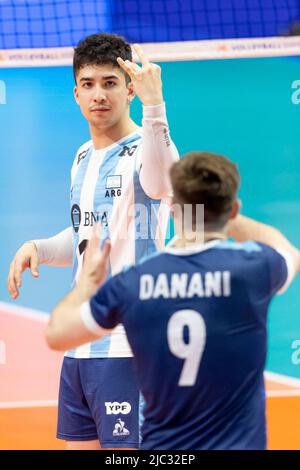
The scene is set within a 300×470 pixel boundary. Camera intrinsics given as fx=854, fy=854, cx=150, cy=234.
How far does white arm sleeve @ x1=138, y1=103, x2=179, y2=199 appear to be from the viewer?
323 centimetres

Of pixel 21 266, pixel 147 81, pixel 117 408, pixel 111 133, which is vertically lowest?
pixel 117 408

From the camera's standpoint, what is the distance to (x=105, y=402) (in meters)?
3.45

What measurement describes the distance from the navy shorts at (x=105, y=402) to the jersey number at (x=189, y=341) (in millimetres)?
1121

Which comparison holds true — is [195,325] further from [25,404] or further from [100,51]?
[25,404]

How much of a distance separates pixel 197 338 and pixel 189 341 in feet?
0.08

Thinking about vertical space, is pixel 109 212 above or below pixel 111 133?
below

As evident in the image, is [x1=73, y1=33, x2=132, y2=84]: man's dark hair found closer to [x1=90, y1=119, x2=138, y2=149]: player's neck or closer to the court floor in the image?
[x1=90, y1=119, x2=138, y2=149]: player's neck

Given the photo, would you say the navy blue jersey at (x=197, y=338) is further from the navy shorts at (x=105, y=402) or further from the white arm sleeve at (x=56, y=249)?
the white arm sleeve at (x=56, y=249)

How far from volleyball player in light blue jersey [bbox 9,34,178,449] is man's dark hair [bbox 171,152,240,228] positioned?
0.86 m

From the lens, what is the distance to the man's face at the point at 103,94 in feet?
11.9

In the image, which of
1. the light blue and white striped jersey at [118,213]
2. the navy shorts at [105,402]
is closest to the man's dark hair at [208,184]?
the light blue and white striped jersey at [118,213]

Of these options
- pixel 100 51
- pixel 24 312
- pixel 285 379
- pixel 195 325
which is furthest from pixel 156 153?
pixel 285 379

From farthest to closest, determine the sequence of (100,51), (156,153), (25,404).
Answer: (25,404) < (100,51) < (156,153)
